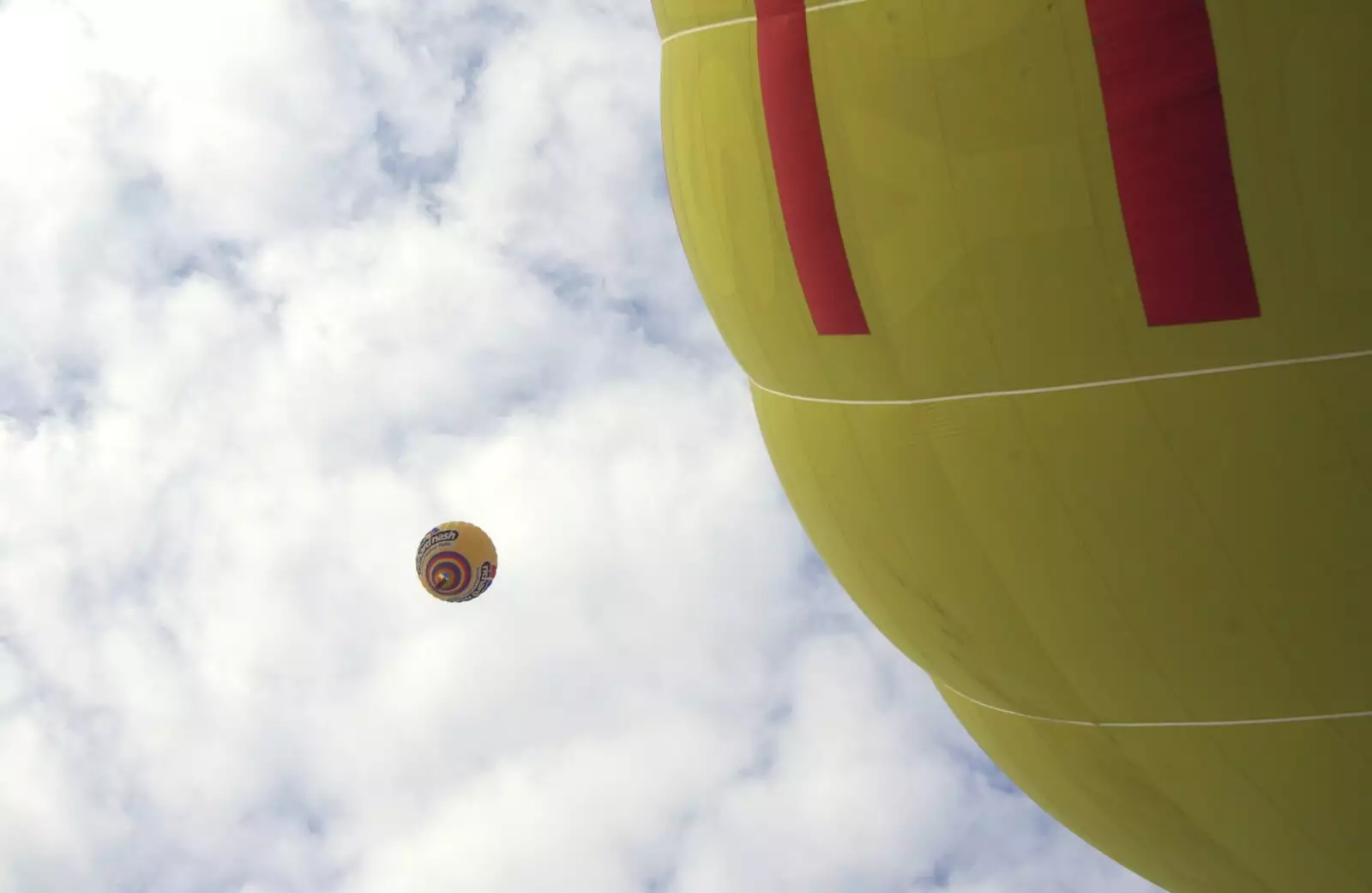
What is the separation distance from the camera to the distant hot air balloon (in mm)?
20500

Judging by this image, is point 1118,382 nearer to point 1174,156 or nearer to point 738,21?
point 1174,156

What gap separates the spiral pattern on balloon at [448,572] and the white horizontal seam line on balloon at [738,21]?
47.5 ft

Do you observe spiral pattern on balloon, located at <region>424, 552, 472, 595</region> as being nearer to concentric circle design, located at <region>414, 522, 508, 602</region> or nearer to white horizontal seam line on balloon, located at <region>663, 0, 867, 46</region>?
concentric circle design, located at <region>414, 522, 508, 602</region>

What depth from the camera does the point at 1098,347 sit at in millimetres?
5070

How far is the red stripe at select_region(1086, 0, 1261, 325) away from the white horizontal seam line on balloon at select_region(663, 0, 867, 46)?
0.95 meters

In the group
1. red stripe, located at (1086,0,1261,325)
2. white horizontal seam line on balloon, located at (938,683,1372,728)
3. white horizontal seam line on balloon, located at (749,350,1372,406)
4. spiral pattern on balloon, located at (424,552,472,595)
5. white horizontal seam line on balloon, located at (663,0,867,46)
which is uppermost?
white horizontal seam line on balloon, located at (663,0,867,46)

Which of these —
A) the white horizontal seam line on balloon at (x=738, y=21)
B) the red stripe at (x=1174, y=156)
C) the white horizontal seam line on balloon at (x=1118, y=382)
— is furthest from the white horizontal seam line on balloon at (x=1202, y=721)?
the white horizontal seam line on balloon at (x=738, y=21)

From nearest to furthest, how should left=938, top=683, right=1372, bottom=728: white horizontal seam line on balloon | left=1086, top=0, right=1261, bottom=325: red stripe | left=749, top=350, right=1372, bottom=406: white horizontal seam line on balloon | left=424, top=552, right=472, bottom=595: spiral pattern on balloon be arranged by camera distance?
left=1086, top=0, right=1261, bottom=325: red stripe
left=749, top=350, right=1372, bottom=406: white horizontal seam line on balloon
left=938, top=683, right=1372, bottom=728: white horizontal seam line on balloon
left=424, top=552, right=472, bottom=595: spiral pattern on balloon

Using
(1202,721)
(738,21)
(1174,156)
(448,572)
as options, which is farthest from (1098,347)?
(448,572)

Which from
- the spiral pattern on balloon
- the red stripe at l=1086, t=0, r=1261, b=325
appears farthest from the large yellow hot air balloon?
the spiral pattern on balloon

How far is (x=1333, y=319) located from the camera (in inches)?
186

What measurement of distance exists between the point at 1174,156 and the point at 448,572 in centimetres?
1672

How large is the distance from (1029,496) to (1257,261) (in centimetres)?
128

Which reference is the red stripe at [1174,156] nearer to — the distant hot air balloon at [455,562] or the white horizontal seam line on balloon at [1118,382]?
the white horizontal seam line on balloon at [1118,382]
